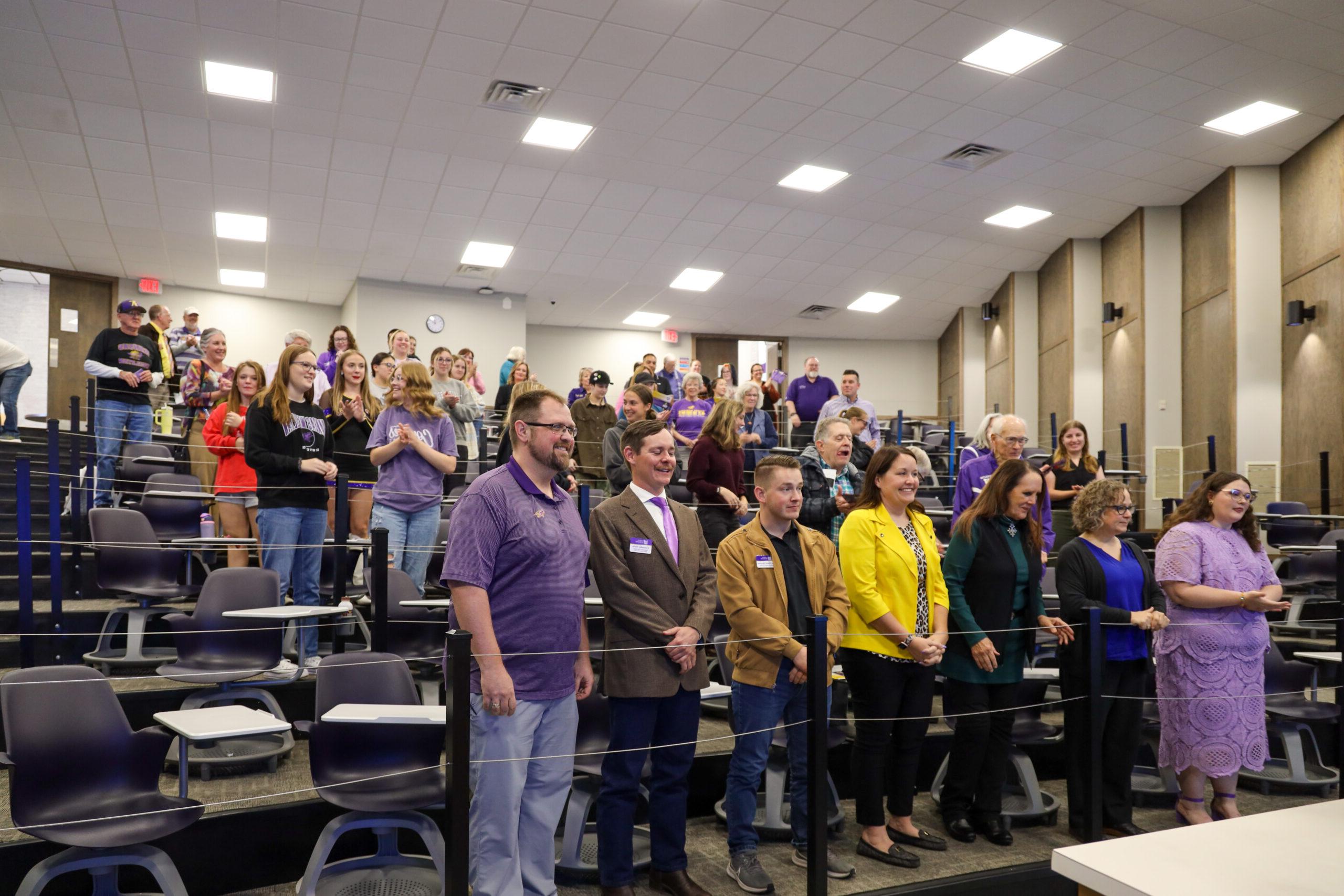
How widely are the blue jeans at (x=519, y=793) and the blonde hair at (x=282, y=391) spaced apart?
2.38 m

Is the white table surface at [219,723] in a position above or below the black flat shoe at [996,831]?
above

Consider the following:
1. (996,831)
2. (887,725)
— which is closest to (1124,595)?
(996,831)

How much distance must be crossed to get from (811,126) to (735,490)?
4.91 m

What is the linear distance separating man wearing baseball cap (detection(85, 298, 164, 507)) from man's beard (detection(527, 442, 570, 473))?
188 inches

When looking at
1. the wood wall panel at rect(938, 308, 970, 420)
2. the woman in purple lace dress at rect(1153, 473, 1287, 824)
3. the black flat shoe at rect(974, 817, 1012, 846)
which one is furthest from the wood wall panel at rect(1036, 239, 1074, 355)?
the black flat shoe at rect(974, 817, 1012, 846)

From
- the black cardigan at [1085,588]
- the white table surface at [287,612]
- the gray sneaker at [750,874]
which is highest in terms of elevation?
the black cardigan at [1085,588]

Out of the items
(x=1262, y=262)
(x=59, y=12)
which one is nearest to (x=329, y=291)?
(x=59, y=12)

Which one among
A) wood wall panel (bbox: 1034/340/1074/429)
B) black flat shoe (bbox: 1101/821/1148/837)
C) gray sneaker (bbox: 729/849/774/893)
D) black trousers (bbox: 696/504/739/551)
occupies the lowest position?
black flat shoe (bbox: 1101/821/1148/837)

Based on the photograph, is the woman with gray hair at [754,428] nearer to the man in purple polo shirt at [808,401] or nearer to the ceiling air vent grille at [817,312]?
the man in purple polo shirt at [808,401]

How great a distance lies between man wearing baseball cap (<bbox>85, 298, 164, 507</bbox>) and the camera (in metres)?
6.22

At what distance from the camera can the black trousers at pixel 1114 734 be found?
3.28m

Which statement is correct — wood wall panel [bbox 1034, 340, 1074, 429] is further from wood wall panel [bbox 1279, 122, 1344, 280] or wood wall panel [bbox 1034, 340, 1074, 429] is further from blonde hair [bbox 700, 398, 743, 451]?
blonde hair [bbox 700, 398, 743, 451]

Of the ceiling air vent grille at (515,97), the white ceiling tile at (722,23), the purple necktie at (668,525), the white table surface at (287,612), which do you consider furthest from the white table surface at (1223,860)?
the ceiling air vent grille at (515,97)

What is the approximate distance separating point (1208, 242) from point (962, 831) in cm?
873
